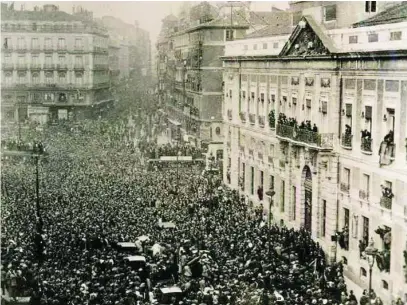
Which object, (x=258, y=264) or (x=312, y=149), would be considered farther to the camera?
(x=312, y=149)

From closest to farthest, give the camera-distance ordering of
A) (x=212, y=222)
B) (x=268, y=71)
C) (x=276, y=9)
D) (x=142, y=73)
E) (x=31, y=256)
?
(x=31, y=256) < (x=212, y=222) < (x=268, y=71) < (x=276, y=9) < (x=142, y=73)

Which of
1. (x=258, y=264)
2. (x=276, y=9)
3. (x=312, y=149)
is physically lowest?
(x=258, y=264)

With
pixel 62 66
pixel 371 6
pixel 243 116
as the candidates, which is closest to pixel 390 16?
pixel 371 6

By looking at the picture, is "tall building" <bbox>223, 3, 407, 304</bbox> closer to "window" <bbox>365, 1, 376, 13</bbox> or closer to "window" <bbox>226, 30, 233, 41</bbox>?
"window" <bbox>365, 1, 376, 13</bbox>

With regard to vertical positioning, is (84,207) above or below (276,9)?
below

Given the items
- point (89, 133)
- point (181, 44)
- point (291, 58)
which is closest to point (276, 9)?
point (181, 44)

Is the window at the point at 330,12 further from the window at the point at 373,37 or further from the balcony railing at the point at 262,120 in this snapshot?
the balcony railing at the point at 262,120

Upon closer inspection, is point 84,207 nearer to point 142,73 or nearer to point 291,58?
point 291,58

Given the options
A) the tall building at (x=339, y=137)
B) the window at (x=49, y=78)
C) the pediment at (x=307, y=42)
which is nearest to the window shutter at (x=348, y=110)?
the tall building at (x=339, y=137)

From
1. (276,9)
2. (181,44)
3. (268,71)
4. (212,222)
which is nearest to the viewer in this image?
(212,222)
